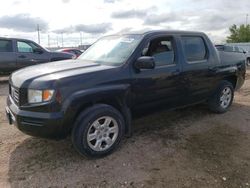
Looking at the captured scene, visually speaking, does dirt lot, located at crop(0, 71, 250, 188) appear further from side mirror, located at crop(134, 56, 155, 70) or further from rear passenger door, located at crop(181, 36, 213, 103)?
side mirror, located at crop(134, 56, 155, 70)

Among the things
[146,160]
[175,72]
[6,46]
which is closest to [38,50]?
[6,46]

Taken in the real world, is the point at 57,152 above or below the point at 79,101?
below

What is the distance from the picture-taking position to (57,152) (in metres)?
4.38

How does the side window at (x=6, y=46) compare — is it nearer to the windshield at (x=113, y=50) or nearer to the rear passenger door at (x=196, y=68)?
the windshield at (x=113, y=50)

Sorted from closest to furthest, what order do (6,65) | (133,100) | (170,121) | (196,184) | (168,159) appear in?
(196,184), (168,159), (133,100), (170,121), (6,65)

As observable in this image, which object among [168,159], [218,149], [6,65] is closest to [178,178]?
[168,159]

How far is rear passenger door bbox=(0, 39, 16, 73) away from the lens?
1123 cm

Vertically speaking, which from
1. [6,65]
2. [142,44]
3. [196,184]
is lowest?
[196,184]

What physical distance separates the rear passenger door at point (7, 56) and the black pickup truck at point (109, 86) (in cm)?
678

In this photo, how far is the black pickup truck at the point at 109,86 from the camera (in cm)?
380

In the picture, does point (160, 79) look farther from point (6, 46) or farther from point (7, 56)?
point (6, 46)

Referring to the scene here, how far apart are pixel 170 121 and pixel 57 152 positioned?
7.73 feet

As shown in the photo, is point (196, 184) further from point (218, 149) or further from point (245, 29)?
point (245, 29)

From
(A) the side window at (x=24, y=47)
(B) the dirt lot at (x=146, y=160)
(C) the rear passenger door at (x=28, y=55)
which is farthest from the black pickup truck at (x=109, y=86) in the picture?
(A) the side window at (x=24, y=47)
